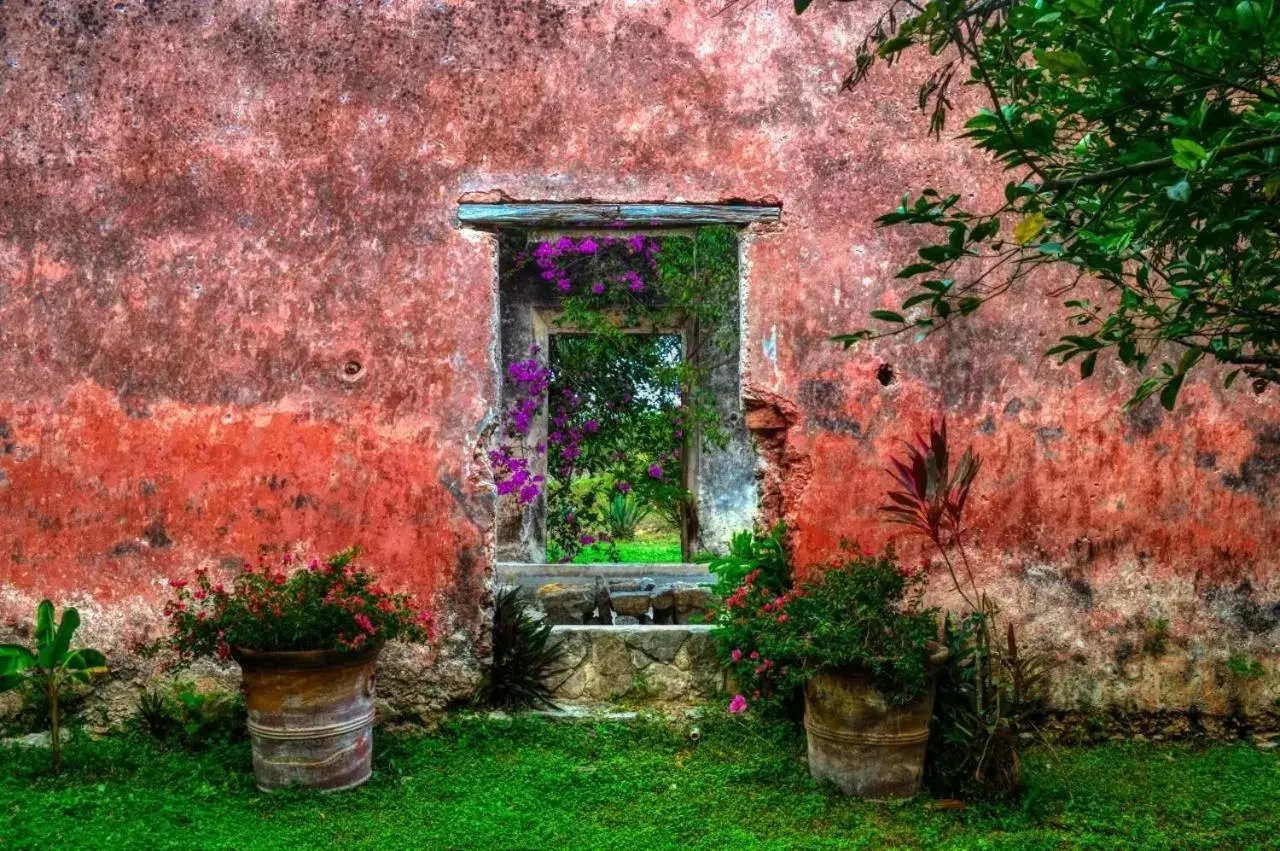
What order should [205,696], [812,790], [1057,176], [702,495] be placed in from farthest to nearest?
[702,495] → [205,696] → [812,790] → [1057,176]

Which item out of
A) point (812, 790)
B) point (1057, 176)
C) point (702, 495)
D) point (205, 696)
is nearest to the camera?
point (1057, 176)

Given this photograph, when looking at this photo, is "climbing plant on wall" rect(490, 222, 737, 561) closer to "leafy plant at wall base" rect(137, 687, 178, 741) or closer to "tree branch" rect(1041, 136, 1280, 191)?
"leafy plant at wall base" rect(137, 687, 178, 741)

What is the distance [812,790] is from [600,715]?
1.20m

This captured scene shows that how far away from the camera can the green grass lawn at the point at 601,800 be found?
3.53m

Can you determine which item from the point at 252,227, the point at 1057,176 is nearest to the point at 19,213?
the point at 252,227

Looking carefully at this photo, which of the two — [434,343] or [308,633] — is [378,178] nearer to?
[434,343]

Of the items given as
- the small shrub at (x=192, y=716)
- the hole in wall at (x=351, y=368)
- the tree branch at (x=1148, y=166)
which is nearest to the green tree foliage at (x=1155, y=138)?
the tree branch at (x=1148, y=166)

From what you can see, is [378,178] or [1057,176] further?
[378,178]

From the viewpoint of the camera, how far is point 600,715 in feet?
15.7

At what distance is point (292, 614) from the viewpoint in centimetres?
403

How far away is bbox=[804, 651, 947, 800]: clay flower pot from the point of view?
3.85m

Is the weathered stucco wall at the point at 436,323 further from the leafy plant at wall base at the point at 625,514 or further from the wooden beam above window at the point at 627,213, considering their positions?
the leafy plant at wall base at the point at 625,514

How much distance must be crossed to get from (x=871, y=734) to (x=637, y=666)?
151cm

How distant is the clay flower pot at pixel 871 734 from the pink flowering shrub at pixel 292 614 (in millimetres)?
1803
